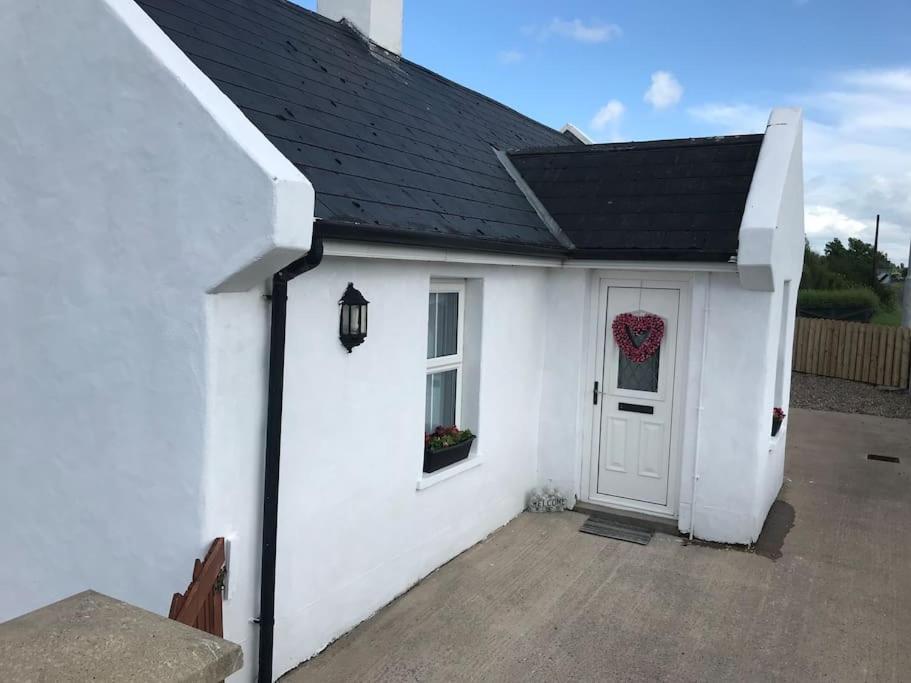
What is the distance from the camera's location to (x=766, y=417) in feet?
24.4

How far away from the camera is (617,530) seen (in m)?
7.65

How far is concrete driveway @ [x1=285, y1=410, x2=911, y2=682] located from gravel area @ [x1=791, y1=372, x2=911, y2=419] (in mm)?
8282

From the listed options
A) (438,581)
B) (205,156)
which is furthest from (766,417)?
(205,156)

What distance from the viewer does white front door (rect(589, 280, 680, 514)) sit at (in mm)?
7805

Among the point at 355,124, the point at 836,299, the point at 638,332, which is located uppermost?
the point at 355,124

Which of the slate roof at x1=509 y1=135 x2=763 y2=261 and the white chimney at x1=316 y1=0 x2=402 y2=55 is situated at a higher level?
the white chimney at x1=316 y1=0 x2=402 y2=55

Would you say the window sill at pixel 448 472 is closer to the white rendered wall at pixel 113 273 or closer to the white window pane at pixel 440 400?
the white window pane at pixel 440 400

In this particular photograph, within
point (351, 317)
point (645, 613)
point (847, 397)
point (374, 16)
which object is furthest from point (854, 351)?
point (351, 317)

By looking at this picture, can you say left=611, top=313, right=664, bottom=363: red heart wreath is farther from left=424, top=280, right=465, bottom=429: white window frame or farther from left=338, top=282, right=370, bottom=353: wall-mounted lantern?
left=338, top=282, right=370, bottom=353: wall-mounted lantern

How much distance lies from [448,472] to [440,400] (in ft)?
2.36

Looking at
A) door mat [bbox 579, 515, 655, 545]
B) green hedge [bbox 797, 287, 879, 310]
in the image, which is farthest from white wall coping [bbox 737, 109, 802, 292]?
green hedge [bbox 797, 287, 879, 310]

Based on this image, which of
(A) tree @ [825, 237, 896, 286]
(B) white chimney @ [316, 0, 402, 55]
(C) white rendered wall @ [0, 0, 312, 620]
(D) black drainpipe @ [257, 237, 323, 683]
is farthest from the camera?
(A) tree @ [825, 237, 896, 286]

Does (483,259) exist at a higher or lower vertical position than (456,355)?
higher

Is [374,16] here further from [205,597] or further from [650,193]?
[205,597]
